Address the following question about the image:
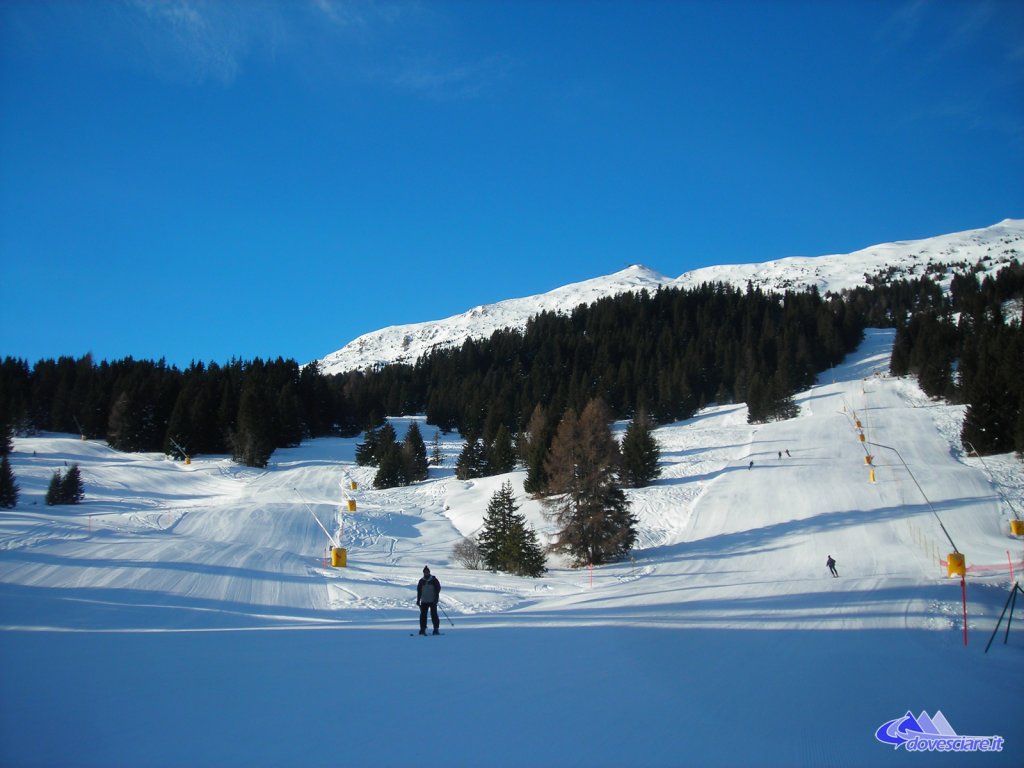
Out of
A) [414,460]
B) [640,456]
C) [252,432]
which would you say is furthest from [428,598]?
[252,432]

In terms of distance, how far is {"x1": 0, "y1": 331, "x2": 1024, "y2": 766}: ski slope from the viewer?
20.1ft

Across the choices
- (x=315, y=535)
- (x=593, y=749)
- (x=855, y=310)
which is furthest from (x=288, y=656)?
(x=855, y=310)

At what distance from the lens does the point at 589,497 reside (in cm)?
3138

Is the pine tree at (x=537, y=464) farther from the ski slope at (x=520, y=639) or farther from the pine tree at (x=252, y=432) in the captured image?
the pine tree at (x=252, y=432)

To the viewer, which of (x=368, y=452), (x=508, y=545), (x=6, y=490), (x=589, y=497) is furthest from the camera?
(x=368, y=452)

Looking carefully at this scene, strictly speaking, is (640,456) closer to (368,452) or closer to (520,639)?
(368,452)

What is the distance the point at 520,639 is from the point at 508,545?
50.9 ft

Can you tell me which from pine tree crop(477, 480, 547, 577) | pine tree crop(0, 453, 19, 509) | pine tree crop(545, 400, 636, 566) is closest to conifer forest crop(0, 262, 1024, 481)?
pine tree crop(545, 400, 636, 566)

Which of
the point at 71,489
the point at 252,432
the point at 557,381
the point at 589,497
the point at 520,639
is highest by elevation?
the point at 557,381

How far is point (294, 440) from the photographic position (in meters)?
80.7

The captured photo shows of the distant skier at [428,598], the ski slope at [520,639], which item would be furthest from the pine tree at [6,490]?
the distant skier at [428,598]

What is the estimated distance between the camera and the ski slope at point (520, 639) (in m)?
6.14

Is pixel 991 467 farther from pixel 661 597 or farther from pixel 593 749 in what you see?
pixel 593 749

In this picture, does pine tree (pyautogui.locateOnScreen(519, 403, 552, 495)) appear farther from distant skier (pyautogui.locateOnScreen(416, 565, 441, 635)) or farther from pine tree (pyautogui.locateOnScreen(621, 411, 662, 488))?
distant skier (pyautogui.locateOnScreen(416, 565, 441, 635))
